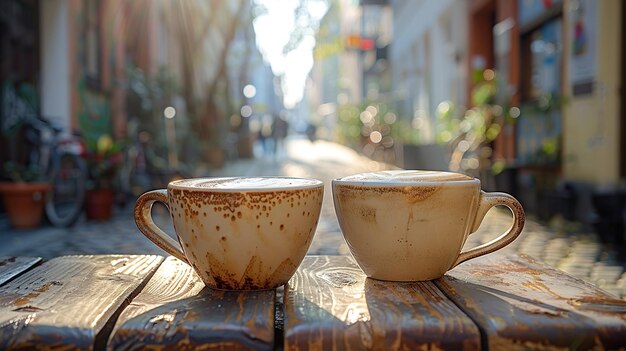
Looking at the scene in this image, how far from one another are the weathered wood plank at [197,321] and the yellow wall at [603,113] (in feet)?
17.9

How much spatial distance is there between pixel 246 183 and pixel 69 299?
12.0 inches

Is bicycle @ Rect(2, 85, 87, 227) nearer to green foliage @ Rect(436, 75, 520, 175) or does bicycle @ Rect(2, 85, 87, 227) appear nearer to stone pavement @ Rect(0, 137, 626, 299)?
stone pavement @ Rect(0, 137, 626, 299)

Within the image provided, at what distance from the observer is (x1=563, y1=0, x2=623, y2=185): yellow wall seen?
5.59 m

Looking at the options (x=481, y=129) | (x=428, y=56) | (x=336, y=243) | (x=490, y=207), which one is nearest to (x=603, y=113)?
(x=481, y=129)

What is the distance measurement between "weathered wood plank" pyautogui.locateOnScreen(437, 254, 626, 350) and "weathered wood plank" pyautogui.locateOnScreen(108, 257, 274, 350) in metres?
0.28

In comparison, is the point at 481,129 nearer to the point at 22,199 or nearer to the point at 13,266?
the point at 22,199

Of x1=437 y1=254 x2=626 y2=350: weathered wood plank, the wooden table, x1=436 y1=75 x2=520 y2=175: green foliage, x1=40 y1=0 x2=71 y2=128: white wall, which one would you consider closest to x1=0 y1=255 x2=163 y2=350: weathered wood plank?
the wooden table

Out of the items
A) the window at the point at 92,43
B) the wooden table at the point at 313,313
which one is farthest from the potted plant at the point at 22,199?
the wooden table at the point at 313,313

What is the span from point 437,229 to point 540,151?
20.0ft

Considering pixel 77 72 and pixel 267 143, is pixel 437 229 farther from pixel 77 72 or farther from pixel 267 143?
pixel 267 143

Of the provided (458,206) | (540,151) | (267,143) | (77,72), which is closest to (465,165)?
(540,151)

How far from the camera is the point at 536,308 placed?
0.86 metres

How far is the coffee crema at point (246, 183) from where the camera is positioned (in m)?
0.92

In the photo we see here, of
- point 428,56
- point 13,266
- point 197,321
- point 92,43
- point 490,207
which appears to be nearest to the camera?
point 197,321
